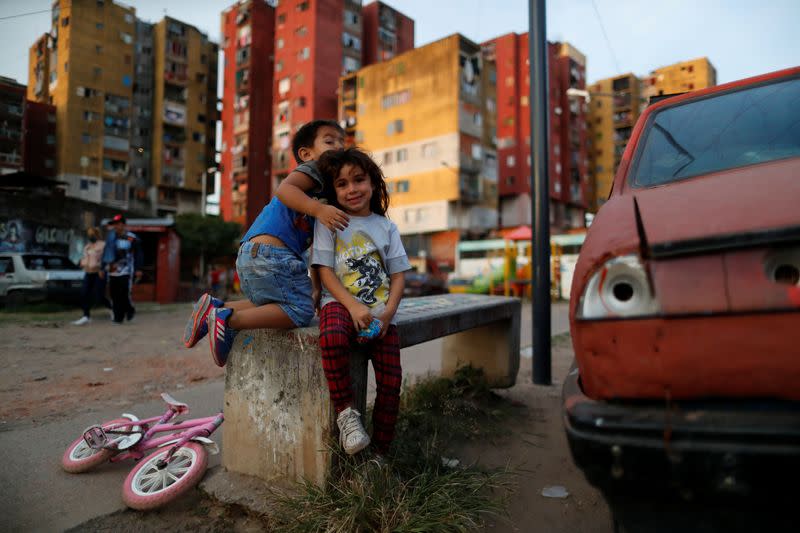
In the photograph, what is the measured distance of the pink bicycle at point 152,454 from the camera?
1999 millimetres

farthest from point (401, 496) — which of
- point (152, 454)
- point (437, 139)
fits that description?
point (437, 139)

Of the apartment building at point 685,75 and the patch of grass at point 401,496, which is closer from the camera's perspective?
the patch of grass at point 401,496

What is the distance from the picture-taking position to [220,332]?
2092 millimetres

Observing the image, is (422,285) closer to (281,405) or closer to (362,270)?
(362,270)

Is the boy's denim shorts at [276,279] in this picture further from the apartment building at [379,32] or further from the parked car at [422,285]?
the apartment building at [379,32]

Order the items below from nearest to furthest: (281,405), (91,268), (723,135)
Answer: (281,405), (723,135), (91,268)

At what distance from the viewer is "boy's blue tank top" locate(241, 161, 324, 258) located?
2277mm

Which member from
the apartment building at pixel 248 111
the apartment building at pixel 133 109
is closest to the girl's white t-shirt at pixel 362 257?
the apartment building at pixel 133 109

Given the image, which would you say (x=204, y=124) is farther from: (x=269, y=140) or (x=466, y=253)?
(x=466, y=253)

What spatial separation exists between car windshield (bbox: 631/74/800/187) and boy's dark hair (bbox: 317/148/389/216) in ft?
3.96

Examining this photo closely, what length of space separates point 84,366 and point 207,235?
107 feet

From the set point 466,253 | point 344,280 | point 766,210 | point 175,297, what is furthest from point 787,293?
point 466,253

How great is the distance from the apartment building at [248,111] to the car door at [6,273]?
3664 cm

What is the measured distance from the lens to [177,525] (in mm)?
1878
